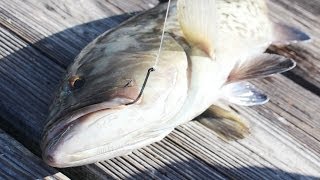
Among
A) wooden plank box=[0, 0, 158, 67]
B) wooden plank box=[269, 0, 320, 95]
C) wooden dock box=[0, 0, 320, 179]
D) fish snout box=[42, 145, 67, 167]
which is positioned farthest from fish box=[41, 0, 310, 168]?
wooden plank box=[0, 0, 158, 67]

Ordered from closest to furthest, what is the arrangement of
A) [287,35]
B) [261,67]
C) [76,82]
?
[76,82], [261,67], [287,35]

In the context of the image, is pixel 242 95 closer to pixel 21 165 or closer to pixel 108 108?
pixel 108 108

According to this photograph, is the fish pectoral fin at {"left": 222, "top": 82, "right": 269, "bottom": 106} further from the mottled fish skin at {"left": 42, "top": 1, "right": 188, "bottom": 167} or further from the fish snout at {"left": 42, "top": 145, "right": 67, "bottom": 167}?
the fish snout at {"left": 42, "top": 145, "right": 67, "bottom": 167}

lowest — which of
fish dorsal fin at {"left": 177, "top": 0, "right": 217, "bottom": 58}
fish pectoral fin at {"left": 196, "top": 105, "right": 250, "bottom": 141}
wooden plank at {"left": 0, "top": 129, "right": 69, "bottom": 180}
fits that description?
wooden plank at {"left": 0, "top": 129, "right": 69, "bottom": 180}

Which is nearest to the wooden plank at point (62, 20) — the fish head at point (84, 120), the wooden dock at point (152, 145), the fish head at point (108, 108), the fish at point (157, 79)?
the wooden dock at point (152, 145)

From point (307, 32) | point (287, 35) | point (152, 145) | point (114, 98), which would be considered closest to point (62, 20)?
point (152, 145)

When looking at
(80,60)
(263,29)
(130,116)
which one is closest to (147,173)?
(130,116)

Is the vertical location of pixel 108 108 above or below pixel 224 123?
above
